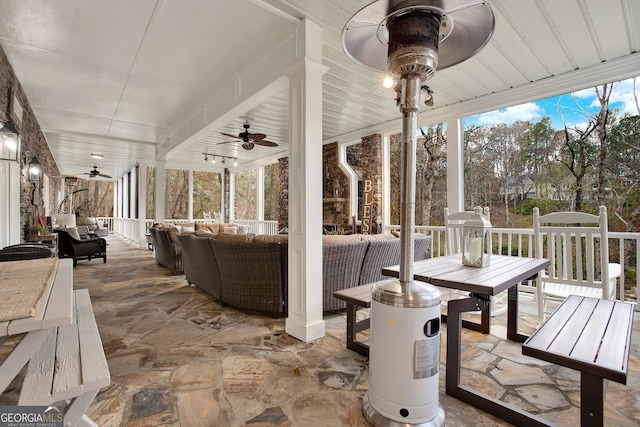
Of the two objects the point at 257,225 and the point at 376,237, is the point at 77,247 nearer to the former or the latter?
the point at 257,225

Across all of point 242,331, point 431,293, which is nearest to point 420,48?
point 431,293

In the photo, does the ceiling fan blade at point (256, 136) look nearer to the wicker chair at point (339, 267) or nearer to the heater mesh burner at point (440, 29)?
the wicker chair at point (339, 267)

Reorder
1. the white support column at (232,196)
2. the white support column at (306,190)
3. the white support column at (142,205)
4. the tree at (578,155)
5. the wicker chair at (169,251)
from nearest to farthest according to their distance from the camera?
the white support column at (306,190), the tree at (578,155), the wicker chair at (169,251), the white support column at (142,205), the white support column at (232,196)

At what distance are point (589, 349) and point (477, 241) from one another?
88cm

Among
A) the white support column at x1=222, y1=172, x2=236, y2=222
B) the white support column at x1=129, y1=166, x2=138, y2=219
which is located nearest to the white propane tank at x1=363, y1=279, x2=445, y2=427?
the white support column at x1=222, y1=172, x2=236, y2=222

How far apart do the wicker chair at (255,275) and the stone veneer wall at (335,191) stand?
12.9ft

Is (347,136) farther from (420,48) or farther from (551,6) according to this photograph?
(420,48)

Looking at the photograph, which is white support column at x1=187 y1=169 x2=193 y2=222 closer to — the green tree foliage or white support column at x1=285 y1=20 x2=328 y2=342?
the green tree foliage

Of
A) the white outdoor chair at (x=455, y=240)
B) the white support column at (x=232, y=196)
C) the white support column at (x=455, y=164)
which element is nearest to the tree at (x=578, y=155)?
the white support column at (x=455, y=164)

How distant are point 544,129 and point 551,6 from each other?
8.24ft

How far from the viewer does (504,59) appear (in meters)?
3.37

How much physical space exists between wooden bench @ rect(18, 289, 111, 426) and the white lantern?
207 centimetres

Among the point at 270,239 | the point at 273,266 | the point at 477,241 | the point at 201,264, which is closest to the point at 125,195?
the point at 201,264

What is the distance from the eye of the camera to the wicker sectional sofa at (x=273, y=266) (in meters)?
2.99
